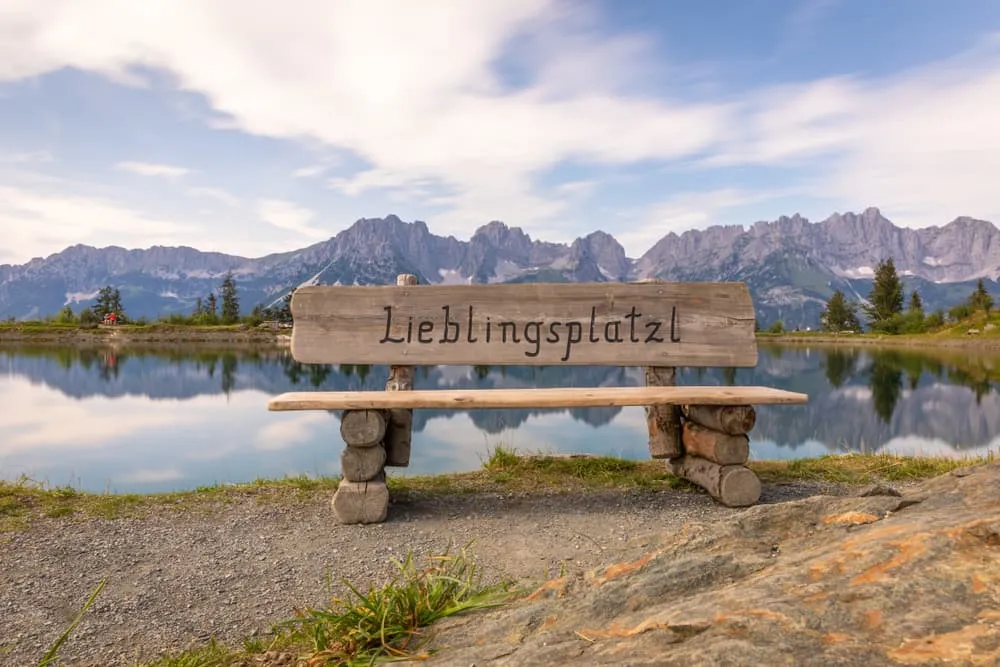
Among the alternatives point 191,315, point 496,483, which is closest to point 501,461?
point 496,483

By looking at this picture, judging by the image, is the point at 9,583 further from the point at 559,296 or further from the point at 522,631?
the point at 559,296

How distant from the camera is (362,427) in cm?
586

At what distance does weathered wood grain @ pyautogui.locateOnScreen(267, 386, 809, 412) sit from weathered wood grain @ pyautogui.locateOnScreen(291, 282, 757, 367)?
0.99 meters

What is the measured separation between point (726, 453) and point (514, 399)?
7.95 ft

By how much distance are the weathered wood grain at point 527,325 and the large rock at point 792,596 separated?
460 centimetres

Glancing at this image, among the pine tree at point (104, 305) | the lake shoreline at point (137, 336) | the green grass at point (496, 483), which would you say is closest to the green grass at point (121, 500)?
the green grass at point (496, 483)

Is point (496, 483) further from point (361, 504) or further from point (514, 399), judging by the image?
point (361, 504)

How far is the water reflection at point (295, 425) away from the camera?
14.7 metres

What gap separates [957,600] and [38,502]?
7.90m

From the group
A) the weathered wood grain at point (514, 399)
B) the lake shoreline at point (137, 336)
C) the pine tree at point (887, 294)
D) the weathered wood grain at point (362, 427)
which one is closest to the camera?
the weathered wood grain at point (514, 399)

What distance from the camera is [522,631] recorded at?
221 cm

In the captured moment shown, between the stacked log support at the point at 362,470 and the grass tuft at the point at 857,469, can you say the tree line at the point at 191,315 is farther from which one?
the grass tuft at the point at 857,469

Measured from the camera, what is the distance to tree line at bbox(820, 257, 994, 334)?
7000 cm

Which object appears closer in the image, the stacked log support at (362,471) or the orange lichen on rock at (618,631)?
the orange lichen on rock at (618,631)
